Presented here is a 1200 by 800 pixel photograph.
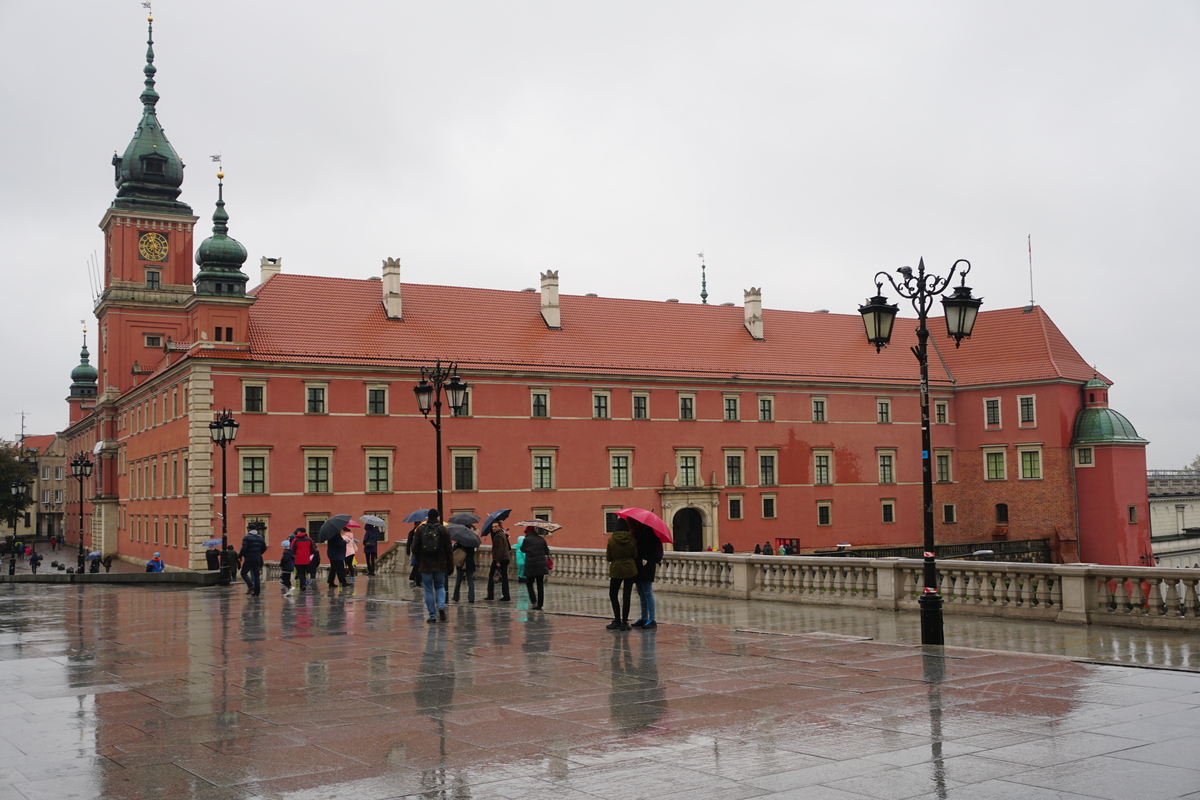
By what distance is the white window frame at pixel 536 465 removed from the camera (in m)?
50.6

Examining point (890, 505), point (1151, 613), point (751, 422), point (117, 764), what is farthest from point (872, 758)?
point (890, 505)

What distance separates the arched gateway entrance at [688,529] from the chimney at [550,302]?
1126 centimetres

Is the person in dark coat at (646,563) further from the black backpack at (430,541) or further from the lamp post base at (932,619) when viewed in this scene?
the lamp post base at (932,619)

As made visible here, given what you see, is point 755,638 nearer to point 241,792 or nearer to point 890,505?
point 241,792

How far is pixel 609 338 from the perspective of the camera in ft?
181

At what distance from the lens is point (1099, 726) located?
26.9 ft

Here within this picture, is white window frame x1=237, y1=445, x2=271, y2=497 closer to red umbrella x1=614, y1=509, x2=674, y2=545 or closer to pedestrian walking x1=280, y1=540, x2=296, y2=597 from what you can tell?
pedestrian walking x1=280, y1=540, x2=296, y2=597

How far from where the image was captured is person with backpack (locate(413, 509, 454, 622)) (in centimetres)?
1659

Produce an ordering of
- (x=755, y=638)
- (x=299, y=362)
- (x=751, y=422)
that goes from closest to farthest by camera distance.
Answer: (x=755, y=638)
(x=299, y=362)
(x=751, y=422)

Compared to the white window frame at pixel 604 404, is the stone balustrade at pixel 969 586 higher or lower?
lower

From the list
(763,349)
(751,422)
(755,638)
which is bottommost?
(755,638)

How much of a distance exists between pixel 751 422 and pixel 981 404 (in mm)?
14992

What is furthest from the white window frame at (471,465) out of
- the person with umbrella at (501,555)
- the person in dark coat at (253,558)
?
the person with umbrella at (501,555)

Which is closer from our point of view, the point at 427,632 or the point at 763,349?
the point at 427,632
